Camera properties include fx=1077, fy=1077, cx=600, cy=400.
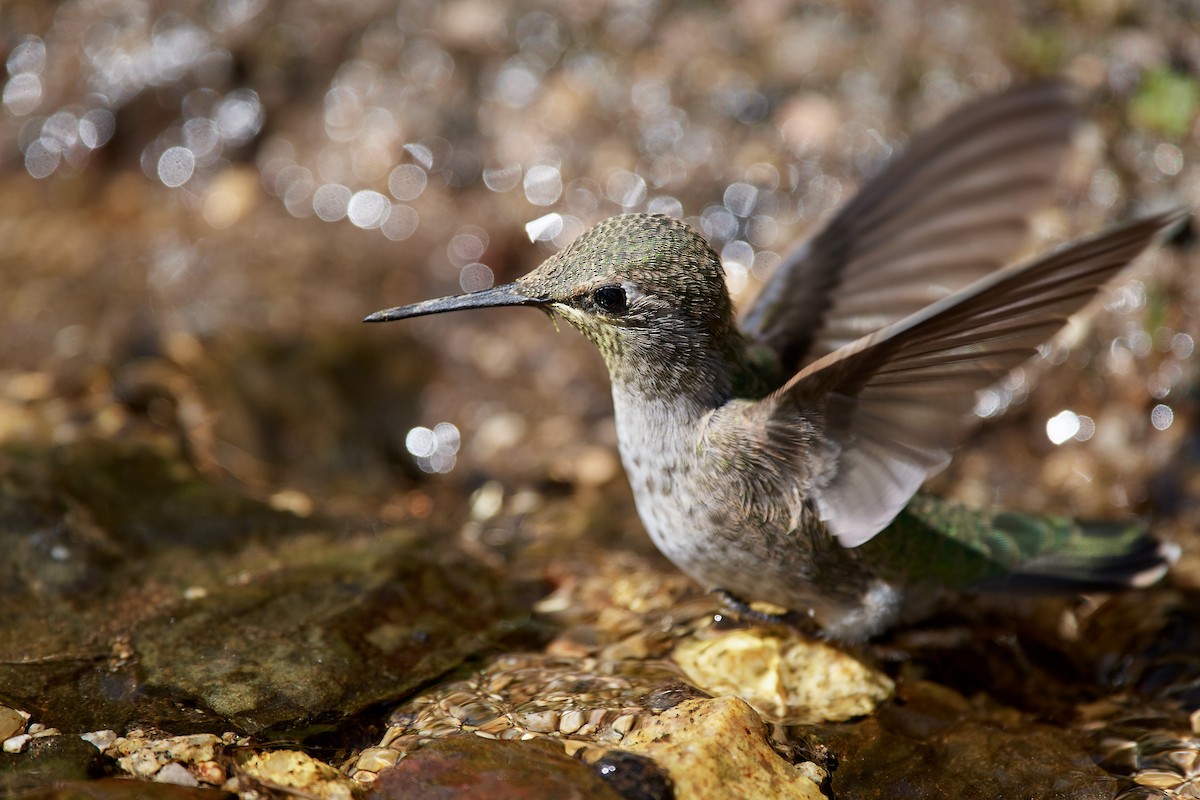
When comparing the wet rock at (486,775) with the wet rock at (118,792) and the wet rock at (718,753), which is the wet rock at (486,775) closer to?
the wet rock at (718,753)

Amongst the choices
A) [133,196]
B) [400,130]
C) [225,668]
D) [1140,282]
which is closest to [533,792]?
[225,668]

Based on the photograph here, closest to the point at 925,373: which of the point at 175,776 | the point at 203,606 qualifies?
the point at 175,776

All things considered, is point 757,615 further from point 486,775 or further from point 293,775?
point 293,775

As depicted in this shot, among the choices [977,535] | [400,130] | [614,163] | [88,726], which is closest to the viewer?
[88,726]

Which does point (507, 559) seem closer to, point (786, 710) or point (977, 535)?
point (786, 710)

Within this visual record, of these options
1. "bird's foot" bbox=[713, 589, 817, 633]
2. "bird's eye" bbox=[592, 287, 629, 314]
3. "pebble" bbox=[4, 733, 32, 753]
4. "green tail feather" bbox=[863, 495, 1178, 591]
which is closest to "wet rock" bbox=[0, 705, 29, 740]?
"pebble" bbox=[4, 733, 32, 753]

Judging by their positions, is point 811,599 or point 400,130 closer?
point 811,599
